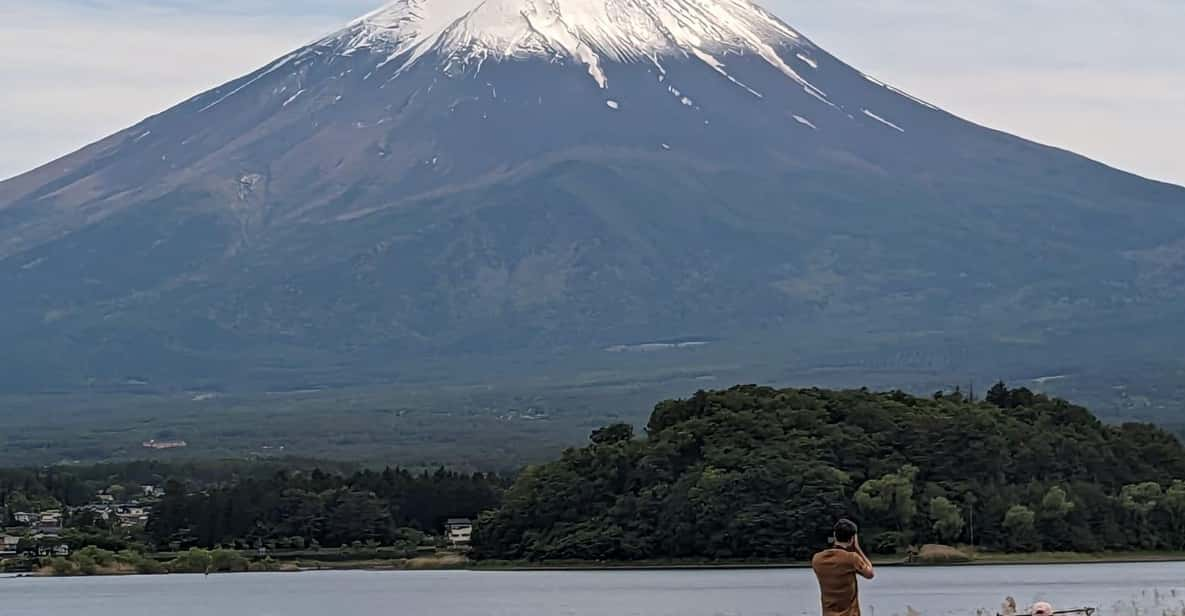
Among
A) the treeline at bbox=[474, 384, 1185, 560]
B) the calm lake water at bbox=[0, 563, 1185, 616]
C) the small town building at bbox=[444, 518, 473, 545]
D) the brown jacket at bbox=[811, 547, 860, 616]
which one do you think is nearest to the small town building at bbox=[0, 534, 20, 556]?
the calm lake water at bbox=[0, 563, 1185, 616]

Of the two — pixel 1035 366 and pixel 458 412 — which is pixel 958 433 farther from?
pixel 1035 366

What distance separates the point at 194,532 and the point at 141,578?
670 cm

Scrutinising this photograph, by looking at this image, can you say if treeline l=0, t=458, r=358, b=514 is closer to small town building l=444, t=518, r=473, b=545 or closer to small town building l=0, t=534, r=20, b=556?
small town building l=0, t=534, r=20, b=556

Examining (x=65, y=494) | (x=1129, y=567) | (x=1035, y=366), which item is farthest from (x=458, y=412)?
(x=1129, y=567)

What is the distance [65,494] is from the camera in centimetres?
10562

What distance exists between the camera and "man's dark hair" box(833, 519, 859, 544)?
74.3 ft

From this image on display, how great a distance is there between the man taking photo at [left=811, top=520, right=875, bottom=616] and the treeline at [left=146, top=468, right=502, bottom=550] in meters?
63.1


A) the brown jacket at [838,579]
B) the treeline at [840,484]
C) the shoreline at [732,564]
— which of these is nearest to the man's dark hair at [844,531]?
the brown jacket at [838,579]

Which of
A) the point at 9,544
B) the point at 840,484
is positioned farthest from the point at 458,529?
the point at 840,484

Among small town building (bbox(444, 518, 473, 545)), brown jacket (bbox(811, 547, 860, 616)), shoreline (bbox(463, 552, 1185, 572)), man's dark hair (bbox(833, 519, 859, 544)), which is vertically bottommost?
shoreline (bbox(463, 552, 1185, 572))

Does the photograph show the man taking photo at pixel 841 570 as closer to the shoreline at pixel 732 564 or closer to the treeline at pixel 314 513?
the shoreline at pixel 732 564

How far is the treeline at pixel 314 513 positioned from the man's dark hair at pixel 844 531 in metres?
63.4

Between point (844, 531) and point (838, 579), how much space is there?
48cm

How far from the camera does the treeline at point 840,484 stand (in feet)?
236
